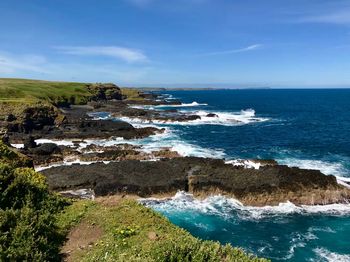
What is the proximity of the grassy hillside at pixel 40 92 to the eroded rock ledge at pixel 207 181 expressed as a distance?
51438 millimetres

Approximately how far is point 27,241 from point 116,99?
149 metres

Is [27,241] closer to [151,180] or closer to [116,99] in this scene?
[151,180]

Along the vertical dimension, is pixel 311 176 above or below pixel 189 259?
below


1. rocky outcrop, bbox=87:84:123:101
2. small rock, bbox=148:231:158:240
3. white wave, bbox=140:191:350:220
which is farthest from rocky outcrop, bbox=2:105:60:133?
rocky outcrop, bbox=87:84:123:101

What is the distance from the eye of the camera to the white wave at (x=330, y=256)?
23.8m

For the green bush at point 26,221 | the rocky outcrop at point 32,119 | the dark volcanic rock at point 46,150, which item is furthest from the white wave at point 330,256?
the rocky outcrop at point 32,119

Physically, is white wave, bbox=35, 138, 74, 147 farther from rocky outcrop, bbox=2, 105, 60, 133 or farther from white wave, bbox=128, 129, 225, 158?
white wave, bbox=128, 129, 225, 158

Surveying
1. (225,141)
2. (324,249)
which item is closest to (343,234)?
(324,249)

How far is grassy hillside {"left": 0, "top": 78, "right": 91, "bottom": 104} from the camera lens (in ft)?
312

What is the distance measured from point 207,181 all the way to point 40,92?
90.3 metres

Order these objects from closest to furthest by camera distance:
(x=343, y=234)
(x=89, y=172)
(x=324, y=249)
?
1. (x=324, y=249)
2. (x=343, y=234)
3. (x=89, y=172)

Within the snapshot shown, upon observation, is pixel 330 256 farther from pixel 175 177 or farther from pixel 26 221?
pixel 26 221

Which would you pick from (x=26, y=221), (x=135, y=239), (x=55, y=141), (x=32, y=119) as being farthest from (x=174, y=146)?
(x=26, y=221)

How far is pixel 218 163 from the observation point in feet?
139
